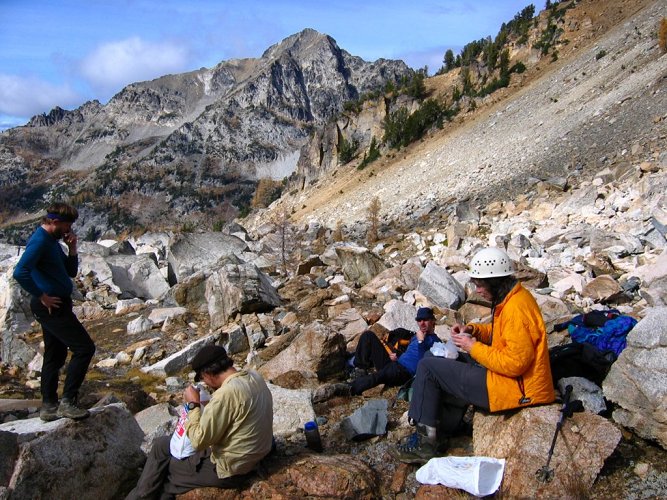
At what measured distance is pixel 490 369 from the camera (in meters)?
4.06

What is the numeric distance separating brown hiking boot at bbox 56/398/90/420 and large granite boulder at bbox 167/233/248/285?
9.26 meters

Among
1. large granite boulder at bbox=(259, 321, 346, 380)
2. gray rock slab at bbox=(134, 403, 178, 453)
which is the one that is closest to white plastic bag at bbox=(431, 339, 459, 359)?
large granite boulder at bbox=(259, 321, 346, 380)

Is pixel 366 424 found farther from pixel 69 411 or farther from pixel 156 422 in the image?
pixel 69 411

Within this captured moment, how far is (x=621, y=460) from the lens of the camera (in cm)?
399

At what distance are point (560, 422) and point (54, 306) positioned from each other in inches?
177

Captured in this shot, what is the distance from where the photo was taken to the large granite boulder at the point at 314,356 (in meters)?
7.02

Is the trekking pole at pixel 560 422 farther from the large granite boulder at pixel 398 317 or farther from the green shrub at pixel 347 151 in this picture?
the green shrub at pixel 347 151

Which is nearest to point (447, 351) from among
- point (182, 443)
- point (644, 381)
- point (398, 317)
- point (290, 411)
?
point (644, 381)

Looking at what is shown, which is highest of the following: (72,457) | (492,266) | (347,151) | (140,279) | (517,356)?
(347,151)

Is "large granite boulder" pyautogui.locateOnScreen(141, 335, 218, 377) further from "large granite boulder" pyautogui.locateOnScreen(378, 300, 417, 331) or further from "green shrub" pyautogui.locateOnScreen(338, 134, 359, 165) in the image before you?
"green shrub" pyautogui.locateOnScreen(338, 134, 359, 165)

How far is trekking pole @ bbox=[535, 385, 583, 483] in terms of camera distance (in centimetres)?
375

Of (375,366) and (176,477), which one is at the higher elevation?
(176,477)

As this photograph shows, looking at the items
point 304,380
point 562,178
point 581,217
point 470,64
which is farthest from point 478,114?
point 304,380

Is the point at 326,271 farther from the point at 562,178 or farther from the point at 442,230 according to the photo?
the point at 562,178
